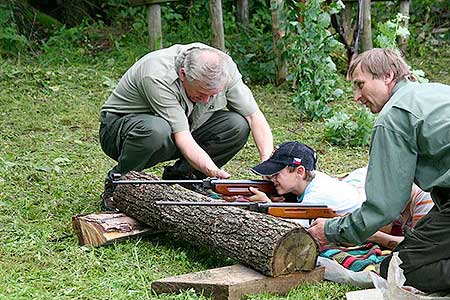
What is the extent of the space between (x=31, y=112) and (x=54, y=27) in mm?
4513

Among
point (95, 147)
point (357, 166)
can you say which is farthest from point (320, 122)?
point (95, 147)

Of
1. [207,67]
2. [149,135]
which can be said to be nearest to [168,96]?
[149,135]

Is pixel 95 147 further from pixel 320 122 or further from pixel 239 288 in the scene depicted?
pixel 239 288

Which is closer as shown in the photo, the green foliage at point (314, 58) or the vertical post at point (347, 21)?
the green foliage at point (314, 58)

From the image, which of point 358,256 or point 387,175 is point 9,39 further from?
point 387,175

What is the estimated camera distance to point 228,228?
454cm

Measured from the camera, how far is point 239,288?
408 cm

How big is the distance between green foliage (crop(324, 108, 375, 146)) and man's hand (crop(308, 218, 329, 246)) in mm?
3616

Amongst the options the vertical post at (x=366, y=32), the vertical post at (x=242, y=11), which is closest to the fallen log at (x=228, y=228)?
the vertical post at (x=366, y=32)

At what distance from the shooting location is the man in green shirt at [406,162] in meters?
3.62

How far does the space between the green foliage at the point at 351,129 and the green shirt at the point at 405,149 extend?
13.1 ft

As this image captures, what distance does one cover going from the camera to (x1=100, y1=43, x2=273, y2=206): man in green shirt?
5109mm

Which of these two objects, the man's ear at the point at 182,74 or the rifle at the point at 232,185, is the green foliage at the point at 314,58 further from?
the rifle at the point at 232,185

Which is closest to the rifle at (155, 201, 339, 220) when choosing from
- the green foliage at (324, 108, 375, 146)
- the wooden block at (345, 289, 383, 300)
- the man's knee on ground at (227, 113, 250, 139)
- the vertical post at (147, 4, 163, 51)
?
the wooden block at (345, 289, 383, 300)
